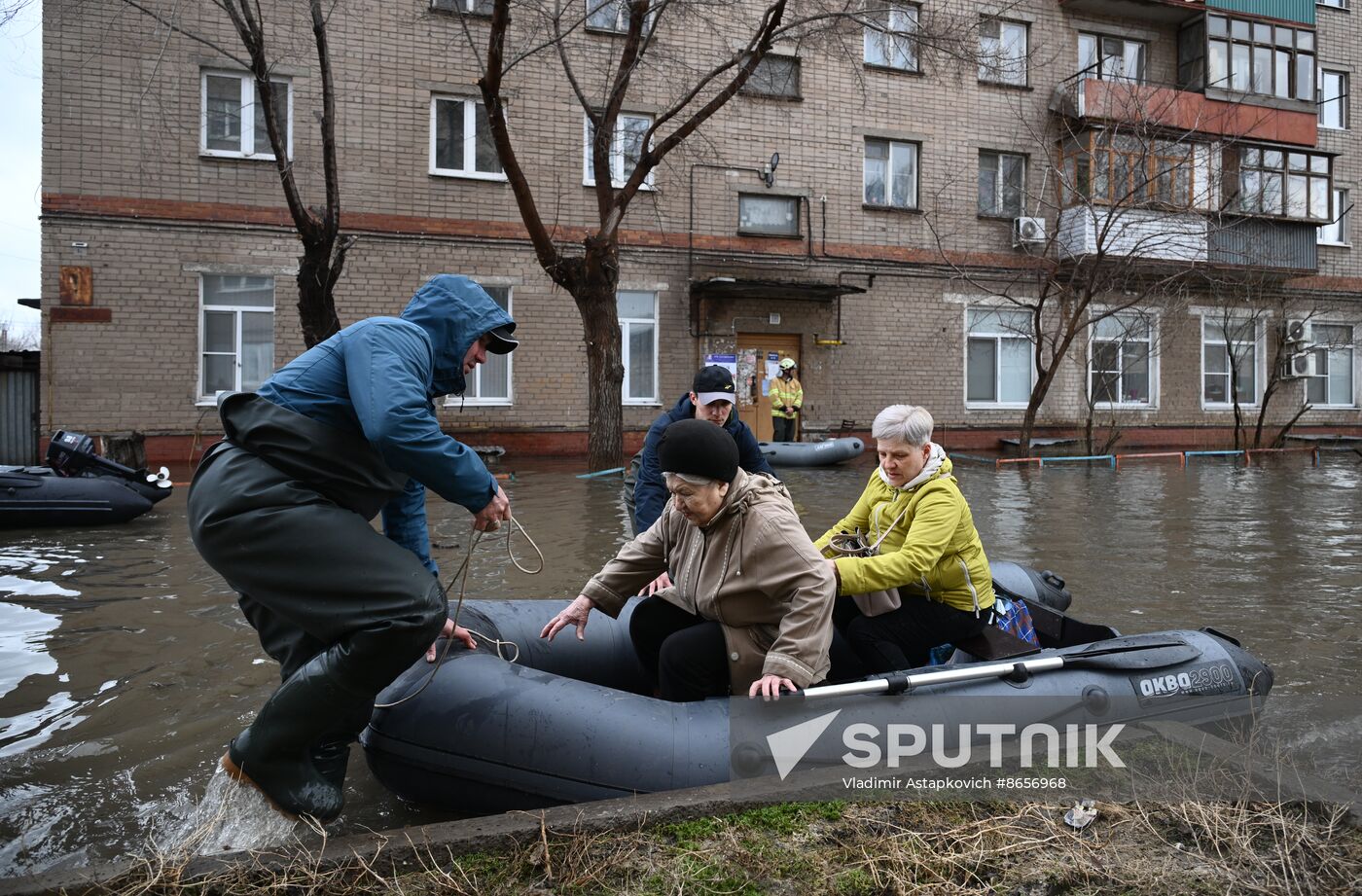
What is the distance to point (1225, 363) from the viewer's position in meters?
20.2

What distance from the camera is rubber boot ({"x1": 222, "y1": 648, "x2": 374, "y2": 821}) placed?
276cm

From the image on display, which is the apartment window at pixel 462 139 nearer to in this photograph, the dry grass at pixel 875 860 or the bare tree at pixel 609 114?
the bare tree at pixel 609 114

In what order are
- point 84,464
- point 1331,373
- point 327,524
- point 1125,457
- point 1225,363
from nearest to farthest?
point 327,524
point 84,464
point 1125,457
point 1225,363
point 1331,373

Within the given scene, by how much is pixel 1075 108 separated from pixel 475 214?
1136 centimetres

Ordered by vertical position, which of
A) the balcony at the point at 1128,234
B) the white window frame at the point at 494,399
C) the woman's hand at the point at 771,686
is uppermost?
the balcony at the point at 1128,234

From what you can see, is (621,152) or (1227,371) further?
(1227,371)

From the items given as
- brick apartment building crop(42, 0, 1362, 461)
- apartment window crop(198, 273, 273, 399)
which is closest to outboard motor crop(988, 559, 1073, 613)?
brick apartment building crop(42, 0, 1362, 461)

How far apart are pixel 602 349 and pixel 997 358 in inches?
387

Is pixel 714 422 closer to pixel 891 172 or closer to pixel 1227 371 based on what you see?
pixel 891 172

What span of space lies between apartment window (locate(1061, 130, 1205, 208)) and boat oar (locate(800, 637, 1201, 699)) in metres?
12.5

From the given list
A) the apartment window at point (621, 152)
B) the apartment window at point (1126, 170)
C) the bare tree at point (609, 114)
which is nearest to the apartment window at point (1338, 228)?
the apartment window at point (1126, 170)

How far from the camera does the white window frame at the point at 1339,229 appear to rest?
21.0 metres

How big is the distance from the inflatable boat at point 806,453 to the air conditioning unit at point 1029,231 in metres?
6.37

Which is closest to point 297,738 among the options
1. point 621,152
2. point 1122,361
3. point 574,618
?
point 574,618
